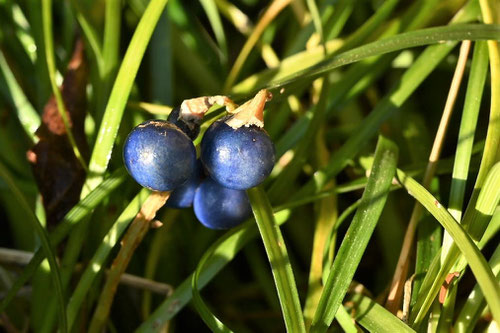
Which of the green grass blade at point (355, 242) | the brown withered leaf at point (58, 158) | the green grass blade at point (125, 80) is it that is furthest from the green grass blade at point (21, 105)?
the green grass blade at point (355, 242)

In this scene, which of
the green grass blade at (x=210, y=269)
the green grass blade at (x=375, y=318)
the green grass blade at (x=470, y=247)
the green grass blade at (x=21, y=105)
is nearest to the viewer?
the green grass blade at (x=470, y=247)

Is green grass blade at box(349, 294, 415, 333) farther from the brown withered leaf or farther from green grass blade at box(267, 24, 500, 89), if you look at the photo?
the brown withered leaf

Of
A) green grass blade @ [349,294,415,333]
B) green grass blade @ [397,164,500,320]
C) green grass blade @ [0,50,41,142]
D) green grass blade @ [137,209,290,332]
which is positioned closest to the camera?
green grass blade @ [397,164,500,320]

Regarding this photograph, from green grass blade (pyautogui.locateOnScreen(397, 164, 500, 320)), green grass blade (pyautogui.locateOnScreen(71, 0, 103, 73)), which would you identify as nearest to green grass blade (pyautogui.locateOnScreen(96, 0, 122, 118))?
green grass blade (pyautogui.locateOnScreen(71, 0, 103, 73))

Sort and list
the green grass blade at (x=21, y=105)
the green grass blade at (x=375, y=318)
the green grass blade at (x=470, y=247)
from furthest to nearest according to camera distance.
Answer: the green grass blade at (x=21, y=105) < the green grass blade at (x=375, y=318) < the green grass blade at (x=470, y=247)

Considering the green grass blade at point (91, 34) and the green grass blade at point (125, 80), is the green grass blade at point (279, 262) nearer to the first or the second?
the green grass blade at point (125, 80)

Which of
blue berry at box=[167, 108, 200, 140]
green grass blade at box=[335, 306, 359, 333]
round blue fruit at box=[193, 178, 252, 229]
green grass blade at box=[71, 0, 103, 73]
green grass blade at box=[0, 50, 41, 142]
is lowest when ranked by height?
green grass blade at box=[335, 306, 359, 333]

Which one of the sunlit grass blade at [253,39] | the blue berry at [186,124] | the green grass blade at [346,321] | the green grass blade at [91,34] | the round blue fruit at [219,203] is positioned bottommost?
the green grass blade at [346,321]
